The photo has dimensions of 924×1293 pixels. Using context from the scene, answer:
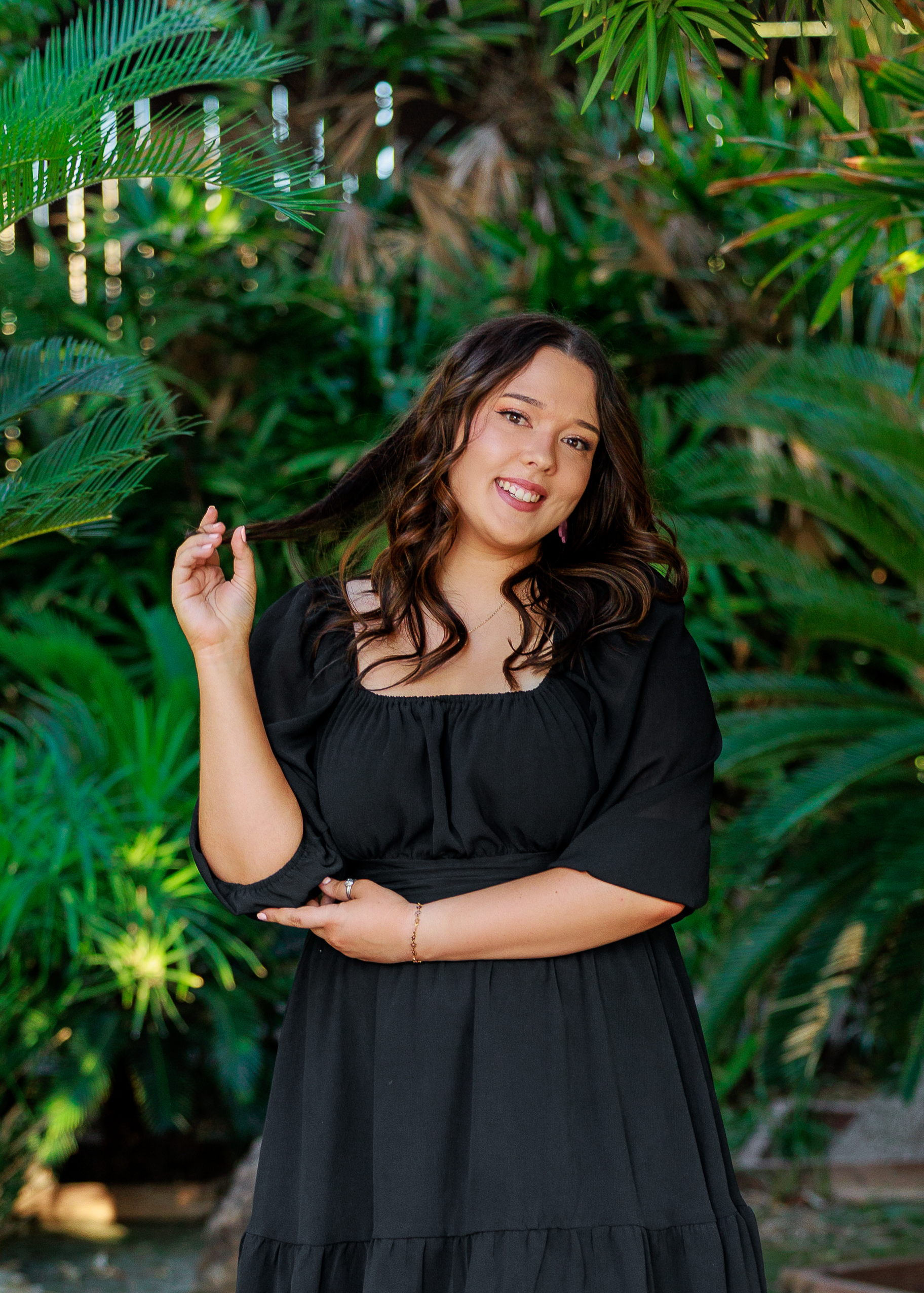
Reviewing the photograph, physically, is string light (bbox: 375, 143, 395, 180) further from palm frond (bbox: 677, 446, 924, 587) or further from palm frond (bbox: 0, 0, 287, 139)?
palm frond (bbox: 0, 0, 287, 139)

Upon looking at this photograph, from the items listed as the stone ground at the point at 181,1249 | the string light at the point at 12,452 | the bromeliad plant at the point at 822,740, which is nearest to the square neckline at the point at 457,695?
the bromeliad plant at the point at 822,740

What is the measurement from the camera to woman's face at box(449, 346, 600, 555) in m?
1.75

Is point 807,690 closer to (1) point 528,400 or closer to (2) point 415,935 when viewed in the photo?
(1) point 528,400

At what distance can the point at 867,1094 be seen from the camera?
5359 mm

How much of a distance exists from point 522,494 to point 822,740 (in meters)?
2.58

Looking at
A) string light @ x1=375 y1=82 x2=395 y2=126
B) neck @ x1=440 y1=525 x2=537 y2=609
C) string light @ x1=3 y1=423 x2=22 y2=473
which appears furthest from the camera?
string light @ x1=375 y1=82 x2=395 y2=126

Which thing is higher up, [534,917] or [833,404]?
[833,404]

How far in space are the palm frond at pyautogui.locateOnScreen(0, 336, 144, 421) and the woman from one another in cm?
49

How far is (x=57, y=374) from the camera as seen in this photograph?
2133 millimetres

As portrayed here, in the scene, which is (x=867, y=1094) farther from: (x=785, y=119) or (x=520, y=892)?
(x=520, y=892)

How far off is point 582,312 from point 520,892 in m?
3.70

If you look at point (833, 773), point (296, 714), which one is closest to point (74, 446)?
point (296, 714)

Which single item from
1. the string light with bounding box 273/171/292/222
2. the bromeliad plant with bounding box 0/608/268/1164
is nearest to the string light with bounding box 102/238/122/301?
the bromeliad plant with bounding box 0/608/268/1164

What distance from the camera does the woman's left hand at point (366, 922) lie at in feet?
5.21
